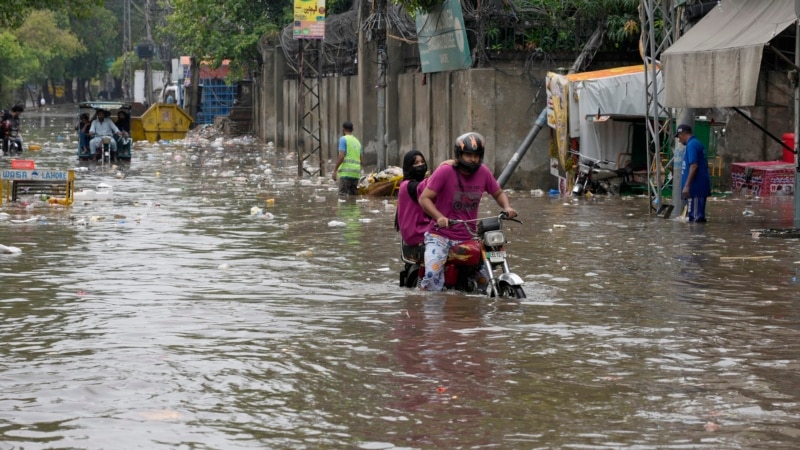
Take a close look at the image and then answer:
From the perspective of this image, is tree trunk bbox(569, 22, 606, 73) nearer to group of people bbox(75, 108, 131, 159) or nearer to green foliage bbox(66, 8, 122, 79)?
group of people bbox(75, 108, 131, 159)

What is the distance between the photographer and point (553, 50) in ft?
90.2

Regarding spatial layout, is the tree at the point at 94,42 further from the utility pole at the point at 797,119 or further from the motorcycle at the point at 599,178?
the utility pole at the point at 797,119

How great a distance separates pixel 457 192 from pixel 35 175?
1253 cm

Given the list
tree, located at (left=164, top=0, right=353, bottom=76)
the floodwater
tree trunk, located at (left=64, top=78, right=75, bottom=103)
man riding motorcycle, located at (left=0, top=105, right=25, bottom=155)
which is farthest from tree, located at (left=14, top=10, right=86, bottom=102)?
the floodwater

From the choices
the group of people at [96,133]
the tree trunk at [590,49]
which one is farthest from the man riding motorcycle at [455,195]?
the group of people at [96,133]

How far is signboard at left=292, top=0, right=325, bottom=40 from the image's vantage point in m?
28.9

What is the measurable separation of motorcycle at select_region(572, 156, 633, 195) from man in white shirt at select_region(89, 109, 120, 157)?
1574 cm

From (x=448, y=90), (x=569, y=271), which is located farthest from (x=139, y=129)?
(x=569, y=271)

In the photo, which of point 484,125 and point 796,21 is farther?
point 484,125

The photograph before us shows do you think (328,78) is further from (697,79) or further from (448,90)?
(697,79)

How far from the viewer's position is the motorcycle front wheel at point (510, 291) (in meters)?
11.3

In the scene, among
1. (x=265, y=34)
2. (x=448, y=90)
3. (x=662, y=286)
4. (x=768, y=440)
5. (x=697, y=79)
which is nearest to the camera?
(x=768, y=440)

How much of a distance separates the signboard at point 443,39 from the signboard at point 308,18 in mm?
2252

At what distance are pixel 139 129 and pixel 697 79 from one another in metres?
39.4
